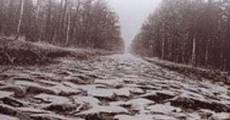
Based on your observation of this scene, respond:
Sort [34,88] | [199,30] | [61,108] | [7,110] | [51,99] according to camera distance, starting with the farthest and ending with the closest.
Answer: [199,30] → [34,88] → [51,99] → [61,108] → [7,110]

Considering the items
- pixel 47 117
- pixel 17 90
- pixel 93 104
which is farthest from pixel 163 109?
pixel 17 90

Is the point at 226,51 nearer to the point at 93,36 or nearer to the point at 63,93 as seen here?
the point at 93,36

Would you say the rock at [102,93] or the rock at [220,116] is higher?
Answer: the rock at [102,93]

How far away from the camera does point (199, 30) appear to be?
39969mm

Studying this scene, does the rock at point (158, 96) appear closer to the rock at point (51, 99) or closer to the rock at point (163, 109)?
the rock at point (163, 109)

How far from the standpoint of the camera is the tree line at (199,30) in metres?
40.3

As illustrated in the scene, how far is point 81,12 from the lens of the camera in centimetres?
6631

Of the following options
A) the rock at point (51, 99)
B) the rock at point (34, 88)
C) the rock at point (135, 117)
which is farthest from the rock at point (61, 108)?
the rock at point (34, 88)

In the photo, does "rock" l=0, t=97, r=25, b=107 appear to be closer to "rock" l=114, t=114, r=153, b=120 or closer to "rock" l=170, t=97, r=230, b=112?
"rock" l=114, t=114, r=153, b=120

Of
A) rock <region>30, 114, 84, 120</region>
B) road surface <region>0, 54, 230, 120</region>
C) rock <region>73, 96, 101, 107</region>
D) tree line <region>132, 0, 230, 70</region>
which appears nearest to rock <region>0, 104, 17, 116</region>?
road surface <region>0, 54, 230, 120</region>

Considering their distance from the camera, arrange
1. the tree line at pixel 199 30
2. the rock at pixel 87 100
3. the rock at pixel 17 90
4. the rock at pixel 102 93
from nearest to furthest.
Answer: the rock at pixel 17 90 < the rock at pixel 87 100 < the rock at pixel 102 93 < the tree line at pixel 199 30

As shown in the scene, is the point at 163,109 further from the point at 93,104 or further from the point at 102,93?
the point at 102,93

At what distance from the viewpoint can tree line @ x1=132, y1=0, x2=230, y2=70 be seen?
132 feet

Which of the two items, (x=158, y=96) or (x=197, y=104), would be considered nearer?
(x=197, y=104)
